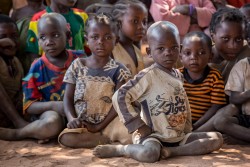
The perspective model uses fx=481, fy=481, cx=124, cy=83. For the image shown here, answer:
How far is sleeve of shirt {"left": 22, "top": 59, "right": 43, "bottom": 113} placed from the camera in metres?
4.36

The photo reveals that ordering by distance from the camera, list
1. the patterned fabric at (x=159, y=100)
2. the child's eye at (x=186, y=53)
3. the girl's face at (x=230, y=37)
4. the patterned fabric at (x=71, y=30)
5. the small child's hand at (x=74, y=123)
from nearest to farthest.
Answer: the patterned fabric at (x=159, y=100), the small child's hand at (x=74, y=123), the child's eye at (x=186, y=53), the girl's face at (x=230, y=37), the patterned fabric at (x=71, y=30)

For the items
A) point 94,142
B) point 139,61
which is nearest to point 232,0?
point 139,61

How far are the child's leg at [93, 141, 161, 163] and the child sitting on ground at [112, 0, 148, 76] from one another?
1267 millimetres

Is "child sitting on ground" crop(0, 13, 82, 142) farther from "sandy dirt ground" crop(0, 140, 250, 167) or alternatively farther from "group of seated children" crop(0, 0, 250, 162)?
"sandy dirt ground" crop(0, 140, 250, 167)

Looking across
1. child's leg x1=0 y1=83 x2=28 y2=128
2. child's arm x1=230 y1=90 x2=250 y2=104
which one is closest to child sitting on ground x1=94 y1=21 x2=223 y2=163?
child's arm x1=230 y1=90 x2=250 y2=104

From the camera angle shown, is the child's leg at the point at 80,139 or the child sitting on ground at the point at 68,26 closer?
the child's leg at the point at 80,139

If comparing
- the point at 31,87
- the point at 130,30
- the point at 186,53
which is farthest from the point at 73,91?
the point at 186,53

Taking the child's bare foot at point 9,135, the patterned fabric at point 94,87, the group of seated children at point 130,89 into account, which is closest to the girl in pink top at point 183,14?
the group of seated children at point 130,89

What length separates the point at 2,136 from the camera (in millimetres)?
4297

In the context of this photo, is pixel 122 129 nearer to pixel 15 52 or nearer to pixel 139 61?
pixel 139 61

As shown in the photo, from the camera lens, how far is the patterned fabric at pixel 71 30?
4.95 meters

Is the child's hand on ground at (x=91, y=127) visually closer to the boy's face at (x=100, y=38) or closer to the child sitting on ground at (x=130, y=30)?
the boy's face at (x=100, y=38)

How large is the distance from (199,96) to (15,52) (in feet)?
6.27

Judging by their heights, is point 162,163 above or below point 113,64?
below
